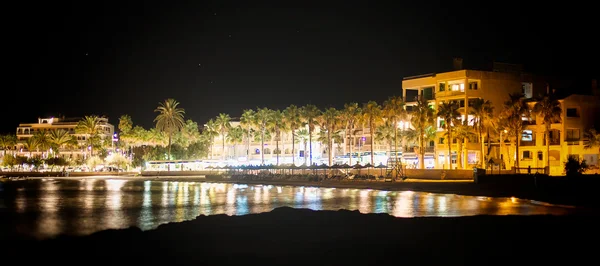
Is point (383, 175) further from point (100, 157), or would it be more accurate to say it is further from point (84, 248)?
point (100, 157)

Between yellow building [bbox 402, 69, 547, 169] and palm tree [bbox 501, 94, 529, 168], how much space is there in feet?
28.2

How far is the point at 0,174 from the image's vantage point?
460 feet

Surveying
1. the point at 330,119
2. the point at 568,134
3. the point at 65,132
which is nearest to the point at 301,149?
the point at 330,119

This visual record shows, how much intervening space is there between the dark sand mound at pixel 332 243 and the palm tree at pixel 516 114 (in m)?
46.2

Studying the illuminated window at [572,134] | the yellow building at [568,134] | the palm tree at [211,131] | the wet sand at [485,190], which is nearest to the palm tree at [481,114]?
the yellow building at [568,134]

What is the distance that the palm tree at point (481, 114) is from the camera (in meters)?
75.1

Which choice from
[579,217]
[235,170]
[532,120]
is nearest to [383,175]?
[532,120]

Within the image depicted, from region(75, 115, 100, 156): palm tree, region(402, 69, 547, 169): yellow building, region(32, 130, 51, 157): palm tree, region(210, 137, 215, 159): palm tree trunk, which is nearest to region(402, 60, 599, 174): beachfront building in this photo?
region(402, 69, 547, 169): yellow building

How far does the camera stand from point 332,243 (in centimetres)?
2058

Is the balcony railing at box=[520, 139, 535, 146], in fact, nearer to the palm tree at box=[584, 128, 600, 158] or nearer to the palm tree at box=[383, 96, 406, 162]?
the palm tree at box=[584, 128, 600, 158]

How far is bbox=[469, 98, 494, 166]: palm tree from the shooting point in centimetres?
7512

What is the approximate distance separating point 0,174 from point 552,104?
399ft

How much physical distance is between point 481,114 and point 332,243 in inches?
2330

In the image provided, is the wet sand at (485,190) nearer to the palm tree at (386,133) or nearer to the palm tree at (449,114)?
the palm tree at (449,114)
